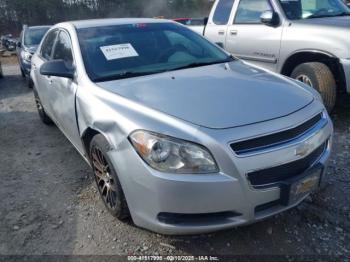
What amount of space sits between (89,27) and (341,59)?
2996mm

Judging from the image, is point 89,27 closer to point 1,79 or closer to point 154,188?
point 154,188

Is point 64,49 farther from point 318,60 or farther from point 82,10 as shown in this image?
point 82,10

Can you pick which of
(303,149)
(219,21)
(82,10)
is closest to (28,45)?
(219,21)

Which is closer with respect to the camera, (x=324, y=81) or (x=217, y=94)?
(x=217, y=94)

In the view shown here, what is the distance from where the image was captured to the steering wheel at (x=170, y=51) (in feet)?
11.1

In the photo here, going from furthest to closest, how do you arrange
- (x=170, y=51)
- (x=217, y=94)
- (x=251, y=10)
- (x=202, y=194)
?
(x=251, y=10) < (x=170, y=51) < (x=217, y=94) < (x=202, y=194)

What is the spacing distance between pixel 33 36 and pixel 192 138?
9404 millimetres

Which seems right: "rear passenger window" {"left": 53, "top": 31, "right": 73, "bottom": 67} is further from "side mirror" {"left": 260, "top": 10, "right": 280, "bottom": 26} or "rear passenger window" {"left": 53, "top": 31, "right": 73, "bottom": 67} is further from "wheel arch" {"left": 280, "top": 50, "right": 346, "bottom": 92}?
"wheel arch" {"left": 280, "top": 50, "right": 346, "bottom": 92}

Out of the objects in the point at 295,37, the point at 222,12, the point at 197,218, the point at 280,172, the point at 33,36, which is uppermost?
the point at 222,12

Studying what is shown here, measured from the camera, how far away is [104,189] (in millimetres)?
2871

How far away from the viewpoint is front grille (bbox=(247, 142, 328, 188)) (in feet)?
6.97

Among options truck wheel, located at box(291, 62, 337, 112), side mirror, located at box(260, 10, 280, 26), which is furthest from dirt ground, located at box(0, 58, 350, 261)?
side mirror, located at box(260, 10, 280, 26)

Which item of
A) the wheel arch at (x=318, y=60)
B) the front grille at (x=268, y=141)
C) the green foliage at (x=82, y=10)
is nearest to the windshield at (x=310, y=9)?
the wheel arch at (x=318, y=60)

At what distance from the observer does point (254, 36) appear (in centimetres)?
542
